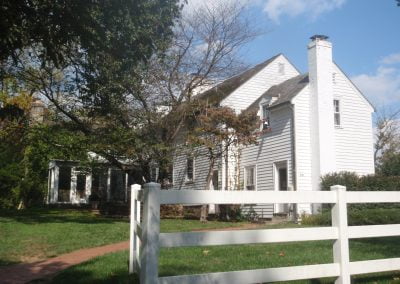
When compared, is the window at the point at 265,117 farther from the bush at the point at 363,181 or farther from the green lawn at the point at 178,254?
the green lawn at the point at 178,254

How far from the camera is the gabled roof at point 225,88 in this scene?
25.4 metres

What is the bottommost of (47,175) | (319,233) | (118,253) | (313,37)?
(118,253)

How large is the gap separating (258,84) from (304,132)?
6220 mm

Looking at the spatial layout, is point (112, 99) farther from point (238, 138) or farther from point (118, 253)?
point (118, 253)

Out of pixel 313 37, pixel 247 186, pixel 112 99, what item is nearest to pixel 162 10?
pixel 112 99

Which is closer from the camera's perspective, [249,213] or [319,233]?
[319,233]

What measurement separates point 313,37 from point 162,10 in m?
15.2

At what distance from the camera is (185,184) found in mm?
29875

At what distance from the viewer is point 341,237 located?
570 centimetres

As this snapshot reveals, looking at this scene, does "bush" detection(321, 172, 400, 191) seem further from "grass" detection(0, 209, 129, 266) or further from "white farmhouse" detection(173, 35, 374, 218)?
"grass" detection(0, 209, 129, 266)

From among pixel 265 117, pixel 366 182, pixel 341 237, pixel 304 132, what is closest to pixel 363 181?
pixel 366 182

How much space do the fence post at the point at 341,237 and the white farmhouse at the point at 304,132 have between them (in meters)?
15.4

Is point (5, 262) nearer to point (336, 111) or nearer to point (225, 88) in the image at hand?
point (336, 111)

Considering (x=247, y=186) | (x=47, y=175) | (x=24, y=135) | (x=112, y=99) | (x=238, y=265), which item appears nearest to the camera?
(x=238, y=265)
